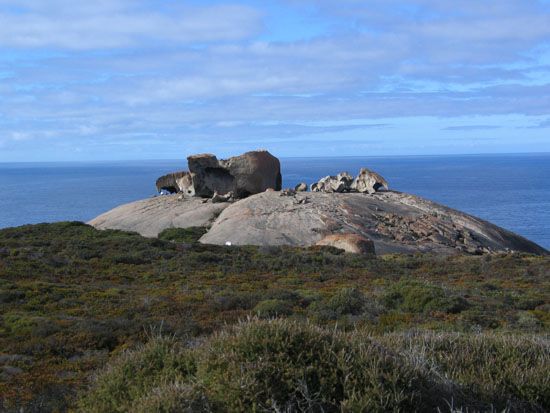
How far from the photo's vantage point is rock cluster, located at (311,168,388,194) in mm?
40531

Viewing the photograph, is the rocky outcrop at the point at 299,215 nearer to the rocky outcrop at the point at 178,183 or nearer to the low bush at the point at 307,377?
the rocky outcrop at the point at 178,183

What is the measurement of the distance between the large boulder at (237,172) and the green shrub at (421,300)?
23126 millimetres

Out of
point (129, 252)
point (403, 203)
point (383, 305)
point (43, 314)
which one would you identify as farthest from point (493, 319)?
point (403, 203)

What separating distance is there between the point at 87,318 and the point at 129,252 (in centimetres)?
1257

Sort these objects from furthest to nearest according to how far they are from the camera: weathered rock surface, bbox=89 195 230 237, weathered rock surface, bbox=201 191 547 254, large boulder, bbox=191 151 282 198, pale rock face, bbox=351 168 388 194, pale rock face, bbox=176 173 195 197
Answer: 1. pale rock face, bbox=176 173 195 197
2. pale rock face, bbox=351 168 388 194
3. large boulder, bbox=191 151 282 198
4. weathered rock surface, bbox=89 195 230 237
5. weathered rock surface, bbox=201 191 547 254

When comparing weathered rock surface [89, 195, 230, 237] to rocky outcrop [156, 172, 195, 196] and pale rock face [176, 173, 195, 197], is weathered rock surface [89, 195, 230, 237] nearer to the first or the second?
pale rock face [176, 173, 195, 197]

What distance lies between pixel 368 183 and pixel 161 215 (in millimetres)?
11683

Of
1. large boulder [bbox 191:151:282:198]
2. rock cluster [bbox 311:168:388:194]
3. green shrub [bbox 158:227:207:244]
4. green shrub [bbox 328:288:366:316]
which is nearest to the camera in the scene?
green shrub [bbox 328:288:366:316]

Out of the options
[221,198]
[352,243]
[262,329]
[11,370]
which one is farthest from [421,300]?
[221,198]

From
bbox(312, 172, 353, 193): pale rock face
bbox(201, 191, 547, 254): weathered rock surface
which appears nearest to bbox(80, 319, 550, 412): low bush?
bbox(201, 191, 547, 254): weathered rock surface

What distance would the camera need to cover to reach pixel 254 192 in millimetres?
40156

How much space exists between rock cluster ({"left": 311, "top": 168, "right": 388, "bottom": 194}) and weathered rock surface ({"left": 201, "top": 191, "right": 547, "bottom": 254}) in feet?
7.05

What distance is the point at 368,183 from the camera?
41.0 meters

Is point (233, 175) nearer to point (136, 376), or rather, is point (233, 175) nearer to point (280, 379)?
point (136, 376)
